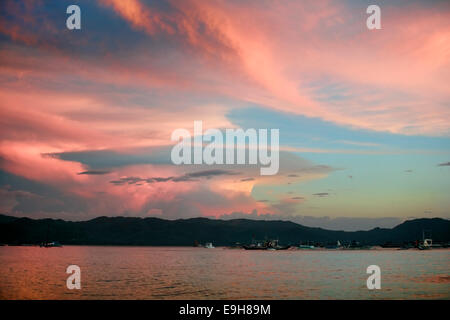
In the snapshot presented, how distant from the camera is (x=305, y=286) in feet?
238

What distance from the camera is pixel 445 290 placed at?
65.3m
